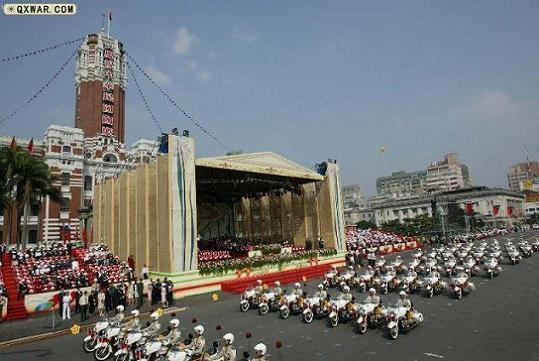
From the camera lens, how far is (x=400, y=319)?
1436cm

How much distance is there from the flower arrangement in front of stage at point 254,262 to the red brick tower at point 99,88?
4470 cm

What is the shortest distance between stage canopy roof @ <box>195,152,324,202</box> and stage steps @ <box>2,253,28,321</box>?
13.8 m

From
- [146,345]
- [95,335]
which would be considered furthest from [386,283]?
[95,335]

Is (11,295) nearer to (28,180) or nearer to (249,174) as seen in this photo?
(28,180)

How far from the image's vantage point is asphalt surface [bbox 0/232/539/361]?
39.2 feet

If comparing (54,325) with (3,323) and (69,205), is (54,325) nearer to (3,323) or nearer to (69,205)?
(3,323)

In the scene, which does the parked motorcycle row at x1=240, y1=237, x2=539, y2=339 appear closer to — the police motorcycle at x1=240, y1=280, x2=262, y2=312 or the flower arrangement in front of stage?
the police motorcycle at x1=240, y1=280, x2=262, y2=312

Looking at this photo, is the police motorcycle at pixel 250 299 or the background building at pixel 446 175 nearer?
the police motorcycle at pixel 250 299

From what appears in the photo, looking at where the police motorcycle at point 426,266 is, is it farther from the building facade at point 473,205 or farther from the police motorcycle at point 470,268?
Answer: the building facade at point 473,205

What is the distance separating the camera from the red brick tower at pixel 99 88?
65188 mm

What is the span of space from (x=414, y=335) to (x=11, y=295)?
2221cm

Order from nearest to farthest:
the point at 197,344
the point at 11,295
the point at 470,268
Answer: the point at 197,344 → the point at 11,295 → the point at 470,268

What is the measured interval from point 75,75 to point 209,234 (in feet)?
136

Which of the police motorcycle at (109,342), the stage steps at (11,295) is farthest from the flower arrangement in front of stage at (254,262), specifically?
the police motorcycle at (109,342)
